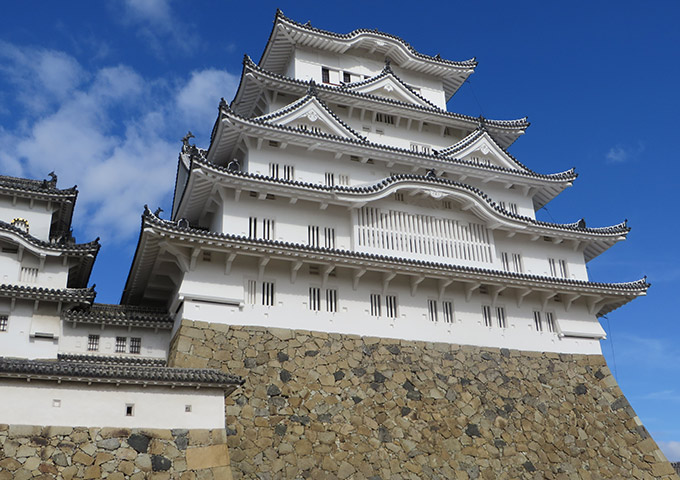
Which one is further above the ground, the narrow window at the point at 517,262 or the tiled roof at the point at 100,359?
the narrow window at the point at 517,262

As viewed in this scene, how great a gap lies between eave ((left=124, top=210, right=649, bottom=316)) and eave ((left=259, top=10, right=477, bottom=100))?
12.5 meters

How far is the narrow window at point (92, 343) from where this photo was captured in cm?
2022

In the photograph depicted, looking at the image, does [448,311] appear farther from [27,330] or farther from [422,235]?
[27,330]

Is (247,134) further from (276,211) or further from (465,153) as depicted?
(465,153)

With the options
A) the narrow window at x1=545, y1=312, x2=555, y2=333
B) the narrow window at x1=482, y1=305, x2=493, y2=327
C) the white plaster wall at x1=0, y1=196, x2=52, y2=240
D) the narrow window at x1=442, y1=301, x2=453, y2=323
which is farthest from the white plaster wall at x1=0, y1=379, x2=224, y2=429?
the narrow window at x1=545, y1=312, x2=555, y2=333

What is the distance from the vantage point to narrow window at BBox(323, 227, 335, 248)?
2186cm

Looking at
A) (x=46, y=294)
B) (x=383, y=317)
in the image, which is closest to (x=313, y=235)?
(x=383, y=317)

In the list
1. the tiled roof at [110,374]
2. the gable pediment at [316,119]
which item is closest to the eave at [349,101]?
the gable pediment at [316,119]

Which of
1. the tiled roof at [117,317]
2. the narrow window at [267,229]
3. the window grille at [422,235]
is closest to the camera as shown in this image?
the tiled roof at [117,317]

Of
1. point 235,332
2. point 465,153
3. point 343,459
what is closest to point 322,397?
point 343,459

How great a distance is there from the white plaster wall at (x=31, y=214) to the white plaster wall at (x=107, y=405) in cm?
1113

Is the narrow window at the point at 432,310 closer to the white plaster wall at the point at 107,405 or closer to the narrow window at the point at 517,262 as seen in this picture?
the narrow window at the point at 517,262

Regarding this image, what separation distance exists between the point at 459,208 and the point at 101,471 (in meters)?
15.3

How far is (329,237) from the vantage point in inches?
867
